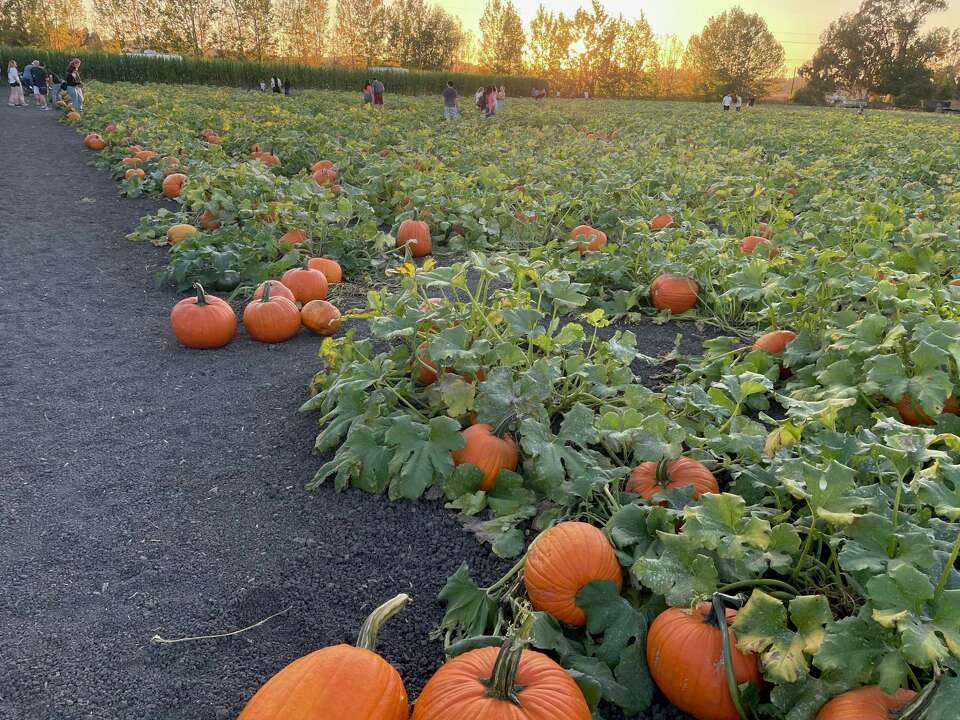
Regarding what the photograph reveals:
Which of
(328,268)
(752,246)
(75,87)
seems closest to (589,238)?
(752,246)

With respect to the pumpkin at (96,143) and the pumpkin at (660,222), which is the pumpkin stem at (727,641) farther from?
the pumpkin at (96,143)

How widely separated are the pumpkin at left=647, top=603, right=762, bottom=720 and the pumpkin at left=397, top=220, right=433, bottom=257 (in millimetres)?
4795

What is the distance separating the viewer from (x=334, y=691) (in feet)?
5.10

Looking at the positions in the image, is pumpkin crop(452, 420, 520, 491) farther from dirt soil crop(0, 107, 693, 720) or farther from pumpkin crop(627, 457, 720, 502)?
pumpkin crop(627, 457, 720, 502)

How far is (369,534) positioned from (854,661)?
166cm

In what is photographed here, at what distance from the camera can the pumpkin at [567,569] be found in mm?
2043

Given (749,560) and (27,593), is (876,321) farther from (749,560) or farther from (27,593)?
(27,593)

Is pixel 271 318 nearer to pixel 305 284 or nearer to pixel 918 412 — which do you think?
pixel 305 284

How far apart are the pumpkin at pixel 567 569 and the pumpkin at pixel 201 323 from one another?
3015mm

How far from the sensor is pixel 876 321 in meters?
2.93

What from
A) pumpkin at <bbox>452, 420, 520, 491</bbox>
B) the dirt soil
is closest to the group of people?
the dirt soil

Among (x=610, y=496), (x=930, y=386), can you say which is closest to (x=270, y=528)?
(x=610, y=496)

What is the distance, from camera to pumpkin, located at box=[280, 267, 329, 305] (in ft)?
16.2

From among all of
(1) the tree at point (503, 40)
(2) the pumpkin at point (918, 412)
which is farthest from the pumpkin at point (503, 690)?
(1) the tree at point (503, 40)
